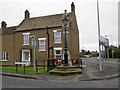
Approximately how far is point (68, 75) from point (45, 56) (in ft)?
59.4

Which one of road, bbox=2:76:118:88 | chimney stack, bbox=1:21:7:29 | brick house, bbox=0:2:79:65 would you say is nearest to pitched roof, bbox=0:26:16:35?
brick house, bbox=0:2:79:65

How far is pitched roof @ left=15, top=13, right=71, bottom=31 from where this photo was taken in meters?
38.7

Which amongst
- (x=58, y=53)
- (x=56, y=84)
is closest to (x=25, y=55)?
(x=58, y=53)

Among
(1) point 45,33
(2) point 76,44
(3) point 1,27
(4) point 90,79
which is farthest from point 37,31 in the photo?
(4) point 90,79

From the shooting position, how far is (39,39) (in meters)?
38.6

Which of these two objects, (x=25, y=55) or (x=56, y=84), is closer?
(x=56, y=84)

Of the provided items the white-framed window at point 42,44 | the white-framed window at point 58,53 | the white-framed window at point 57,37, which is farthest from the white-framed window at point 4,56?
the white-framed window at point 57,37

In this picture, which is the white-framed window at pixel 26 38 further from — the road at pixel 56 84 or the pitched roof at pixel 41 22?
the road at pixel 56 84

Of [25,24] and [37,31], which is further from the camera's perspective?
[25,24]

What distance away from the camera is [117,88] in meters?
12.6

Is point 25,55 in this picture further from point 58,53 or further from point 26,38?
point 58,53

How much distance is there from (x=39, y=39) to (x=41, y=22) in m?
3.45

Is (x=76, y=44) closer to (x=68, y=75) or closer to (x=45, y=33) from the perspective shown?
(x=45, y=33)

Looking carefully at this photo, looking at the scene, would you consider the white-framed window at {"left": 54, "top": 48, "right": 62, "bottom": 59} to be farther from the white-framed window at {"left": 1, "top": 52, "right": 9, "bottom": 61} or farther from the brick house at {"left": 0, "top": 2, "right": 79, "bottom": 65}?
the white-framed window at {"left": 1, "top": 52, "right": 9, "bottom": 61}
